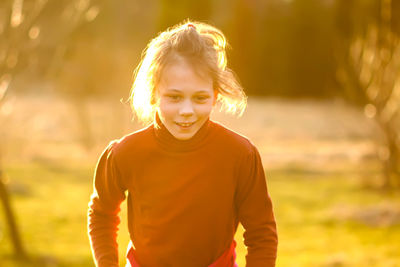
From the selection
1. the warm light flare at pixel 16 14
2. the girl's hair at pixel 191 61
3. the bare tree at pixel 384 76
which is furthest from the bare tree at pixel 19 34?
the bare tree at pixel 384 76

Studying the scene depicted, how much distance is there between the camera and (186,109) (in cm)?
234

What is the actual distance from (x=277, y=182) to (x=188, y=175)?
12170mm

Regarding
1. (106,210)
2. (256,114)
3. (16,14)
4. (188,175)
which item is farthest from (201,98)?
(256,114)

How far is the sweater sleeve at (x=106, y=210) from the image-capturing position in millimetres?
2471

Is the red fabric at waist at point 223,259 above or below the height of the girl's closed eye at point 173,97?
below

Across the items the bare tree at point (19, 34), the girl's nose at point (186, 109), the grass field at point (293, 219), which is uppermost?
the bare tree at point (19, 34)

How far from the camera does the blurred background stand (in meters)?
7.43

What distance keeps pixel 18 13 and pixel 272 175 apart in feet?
34.3

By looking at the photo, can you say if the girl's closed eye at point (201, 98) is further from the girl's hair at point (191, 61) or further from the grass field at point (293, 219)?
the grass field at point (293, 219)

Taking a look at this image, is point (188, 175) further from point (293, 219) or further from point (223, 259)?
point (293, 219)

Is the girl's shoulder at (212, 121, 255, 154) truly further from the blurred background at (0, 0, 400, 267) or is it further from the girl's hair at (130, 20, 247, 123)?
the blurred background at (0, 0, 400, 267)

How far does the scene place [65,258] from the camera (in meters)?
7.48

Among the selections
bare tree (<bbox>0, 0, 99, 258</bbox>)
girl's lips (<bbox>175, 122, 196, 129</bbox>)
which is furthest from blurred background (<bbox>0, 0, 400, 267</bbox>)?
girl's lips (<bbox>175, 122, 196, 129</bbox>)

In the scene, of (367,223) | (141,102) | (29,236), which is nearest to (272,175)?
(367,223)
